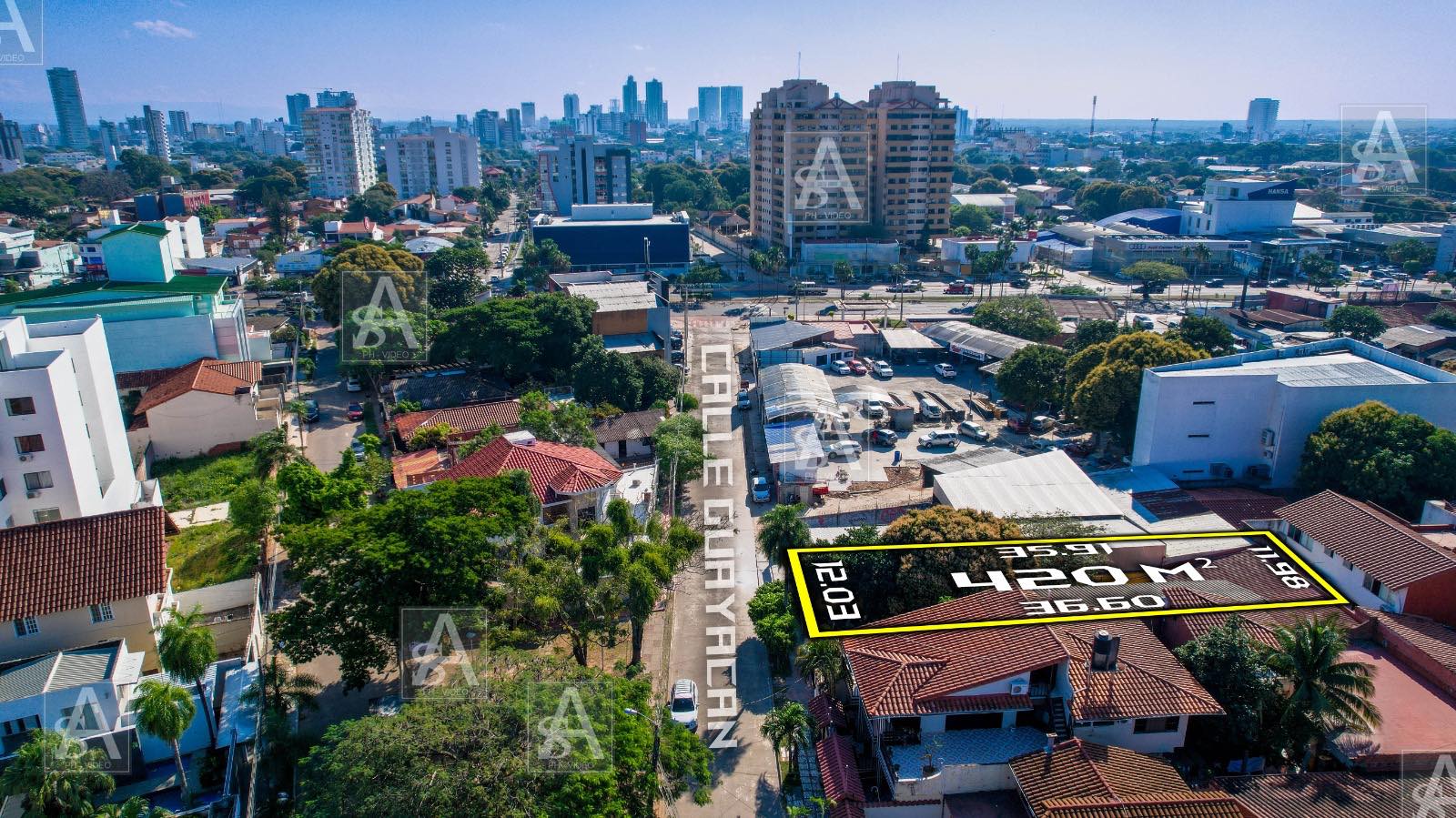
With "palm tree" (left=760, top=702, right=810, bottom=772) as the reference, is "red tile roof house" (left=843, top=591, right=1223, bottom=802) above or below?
above

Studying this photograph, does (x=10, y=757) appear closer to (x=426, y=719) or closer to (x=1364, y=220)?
(x=426, y=719)

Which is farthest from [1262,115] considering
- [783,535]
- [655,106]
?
[783,535]

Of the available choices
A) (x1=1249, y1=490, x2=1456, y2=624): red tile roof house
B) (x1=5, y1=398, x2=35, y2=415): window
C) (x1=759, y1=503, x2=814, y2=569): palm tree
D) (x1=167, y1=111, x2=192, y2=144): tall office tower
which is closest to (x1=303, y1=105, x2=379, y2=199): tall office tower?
(x1=5, y1=398, x2=35, y2=415): window

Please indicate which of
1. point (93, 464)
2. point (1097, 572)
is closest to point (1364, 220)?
point (1097, 572)

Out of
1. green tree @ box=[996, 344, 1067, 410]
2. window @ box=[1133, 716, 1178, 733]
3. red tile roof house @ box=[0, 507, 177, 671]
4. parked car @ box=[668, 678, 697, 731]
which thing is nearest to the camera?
window @ box=[1133, 716, 1178, 733]

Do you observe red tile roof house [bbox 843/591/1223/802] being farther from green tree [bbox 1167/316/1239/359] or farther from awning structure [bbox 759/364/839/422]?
green tree [bbox 1167/316/1239/359]

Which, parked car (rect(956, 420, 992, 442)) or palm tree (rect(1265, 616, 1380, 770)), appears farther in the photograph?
parked car (rect(956, 420, 992, 442))
